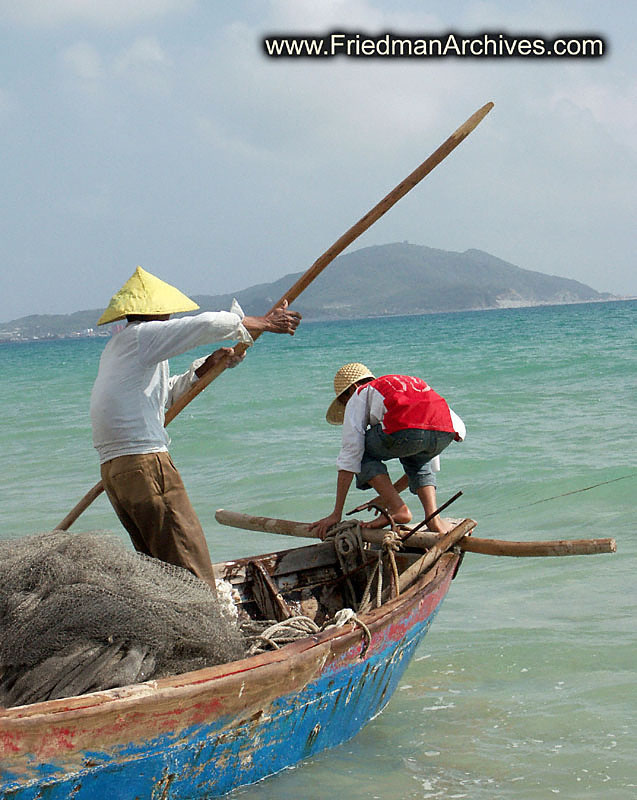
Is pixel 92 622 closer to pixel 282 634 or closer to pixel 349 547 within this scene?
pixel 282 634

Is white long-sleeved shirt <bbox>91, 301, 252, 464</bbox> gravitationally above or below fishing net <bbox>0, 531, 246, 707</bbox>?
above

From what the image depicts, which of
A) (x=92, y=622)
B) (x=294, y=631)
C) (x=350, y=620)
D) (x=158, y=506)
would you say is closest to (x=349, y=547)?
(x=294, y=631)

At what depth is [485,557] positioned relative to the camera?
7.21m

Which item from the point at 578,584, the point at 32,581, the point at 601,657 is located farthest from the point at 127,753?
the point at 578,584

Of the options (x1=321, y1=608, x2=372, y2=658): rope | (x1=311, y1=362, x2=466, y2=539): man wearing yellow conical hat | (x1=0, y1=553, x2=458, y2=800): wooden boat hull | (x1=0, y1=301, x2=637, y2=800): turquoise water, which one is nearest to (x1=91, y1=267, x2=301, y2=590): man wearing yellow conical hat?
(x1=321, y1=608, x2=372, y2=658): rope

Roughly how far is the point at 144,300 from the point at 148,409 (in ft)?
1.54

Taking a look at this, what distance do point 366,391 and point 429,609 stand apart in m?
1.30

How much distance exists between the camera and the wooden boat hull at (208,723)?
285cm

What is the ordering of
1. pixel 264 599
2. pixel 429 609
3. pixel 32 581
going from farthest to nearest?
pixel 264 599 → pixel 429 609 → pixel 32 581

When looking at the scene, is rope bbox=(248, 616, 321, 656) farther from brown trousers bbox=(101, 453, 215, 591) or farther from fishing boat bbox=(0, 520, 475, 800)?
brown trousers bbox=(101, 453, 215, 591)

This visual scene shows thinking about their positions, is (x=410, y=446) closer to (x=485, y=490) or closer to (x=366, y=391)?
(x=366, y=391)

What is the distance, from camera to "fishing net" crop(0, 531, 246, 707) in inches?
127

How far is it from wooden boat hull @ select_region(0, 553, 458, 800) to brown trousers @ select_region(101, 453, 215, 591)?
0.74m

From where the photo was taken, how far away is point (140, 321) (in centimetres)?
399
